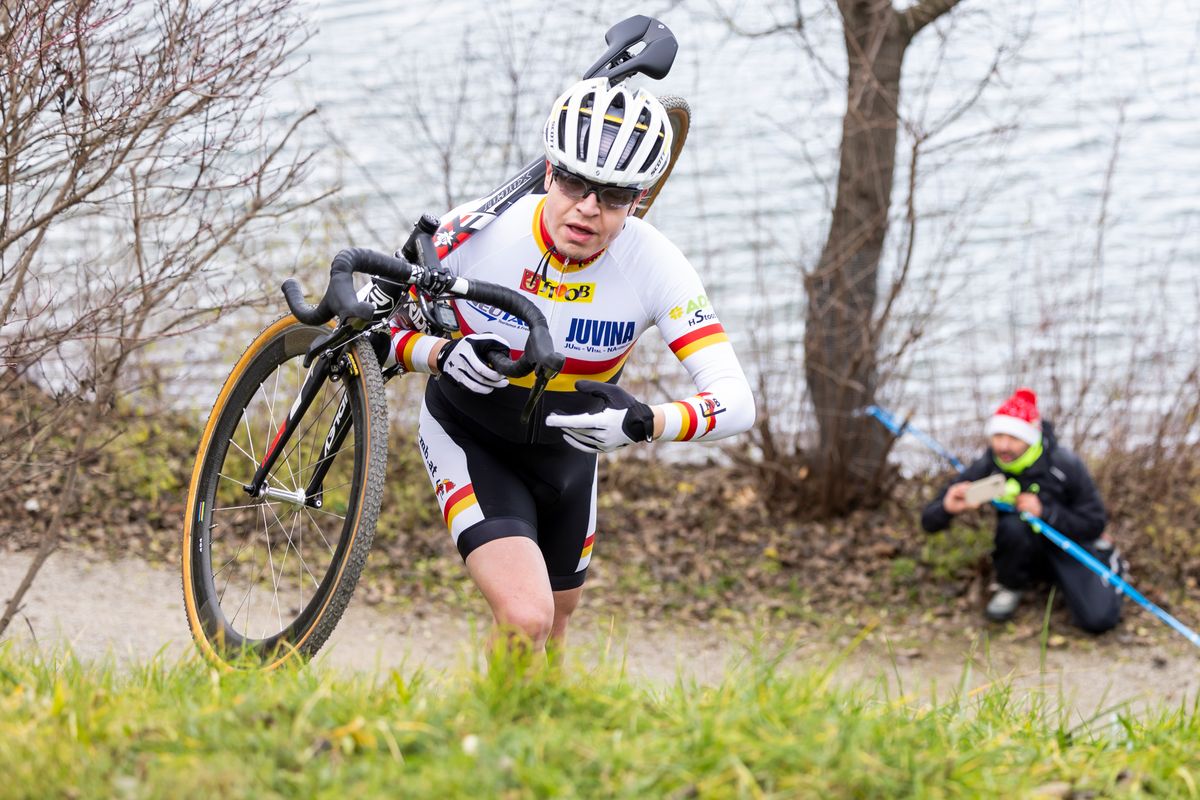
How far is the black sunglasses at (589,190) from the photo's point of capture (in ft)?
14.2

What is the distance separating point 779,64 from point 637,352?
702cm

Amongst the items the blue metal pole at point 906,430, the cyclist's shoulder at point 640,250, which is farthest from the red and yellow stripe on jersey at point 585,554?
the blue metal pole at point 906,430

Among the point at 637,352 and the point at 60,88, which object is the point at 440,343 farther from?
the point at 637,352

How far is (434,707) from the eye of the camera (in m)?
3.14

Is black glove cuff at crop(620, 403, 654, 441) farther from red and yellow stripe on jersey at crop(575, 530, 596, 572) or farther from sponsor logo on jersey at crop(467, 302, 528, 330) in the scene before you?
red and yellow stripe on jersey at crop(575, 530, 596, 572)

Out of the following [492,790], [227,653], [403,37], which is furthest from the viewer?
[403,37]

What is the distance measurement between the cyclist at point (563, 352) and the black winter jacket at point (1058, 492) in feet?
14.3

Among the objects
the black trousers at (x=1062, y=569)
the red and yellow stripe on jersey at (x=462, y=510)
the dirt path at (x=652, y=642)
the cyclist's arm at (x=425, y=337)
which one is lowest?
the dirt path at (x=652, y=642)

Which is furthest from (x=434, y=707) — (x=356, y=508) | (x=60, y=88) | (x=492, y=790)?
(x=60, y=88)

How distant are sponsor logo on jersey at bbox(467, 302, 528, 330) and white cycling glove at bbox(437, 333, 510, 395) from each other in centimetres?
25

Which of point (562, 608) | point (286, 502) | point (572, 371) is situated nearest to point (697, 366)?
point (572, 371)

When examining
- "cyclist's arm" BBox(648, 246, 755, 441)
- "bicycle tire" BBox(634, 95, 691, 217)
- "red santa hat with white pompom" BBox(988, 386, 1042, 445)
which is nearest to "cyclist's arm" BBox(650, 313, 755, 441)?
"cyclist's arm" BBox(648, 246, 755, 441)

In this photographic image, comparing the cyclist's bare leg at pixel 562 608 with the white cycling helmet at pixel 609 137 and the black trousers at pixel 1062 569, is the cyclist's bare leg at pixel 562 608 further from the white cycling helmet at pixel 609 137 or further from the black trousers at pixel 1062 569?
the black trousers at pixel 1062 569

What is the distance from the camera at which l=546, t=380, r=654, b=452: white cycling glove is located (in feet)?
13.3
